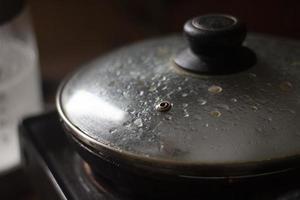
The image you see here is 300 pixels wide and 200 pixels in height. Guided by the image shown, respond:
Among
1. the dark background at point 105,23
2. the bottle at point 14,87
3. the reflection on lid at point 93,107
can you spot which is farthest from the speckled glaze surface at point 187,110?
the dark background at point 105,23

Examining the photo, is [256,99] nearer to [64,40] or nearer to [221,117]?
[221,117]

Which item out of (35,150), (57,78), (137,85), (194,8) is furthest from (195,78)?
(57,78)

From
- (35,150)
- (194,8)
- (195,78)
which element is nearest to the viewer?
(195,78)

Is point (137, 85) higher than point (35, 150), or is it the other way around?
point (137, 85)

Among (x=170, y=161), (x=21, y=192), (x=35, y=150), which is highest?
(x=170, y=161)

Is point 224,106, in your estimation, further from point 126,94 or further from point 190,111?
point 126,94

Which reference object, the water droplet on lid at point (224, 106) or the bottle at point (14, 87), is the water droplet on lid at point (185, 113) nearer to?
the water droplet on lid at point (224, 106)

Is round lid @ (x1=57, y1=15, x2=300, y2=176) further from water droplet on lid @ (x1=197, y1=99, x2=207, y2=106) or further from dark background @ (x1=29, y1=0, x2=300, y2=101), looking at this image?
dark background @ (x1=29, y1=0, x2=300, y2=101)

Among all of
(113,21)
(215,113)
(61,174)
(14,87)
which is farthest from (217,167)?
(113,21)

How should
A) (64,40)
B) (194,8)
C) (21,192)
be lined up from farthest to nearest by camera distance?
(64,40), (194,8), (21,192)
